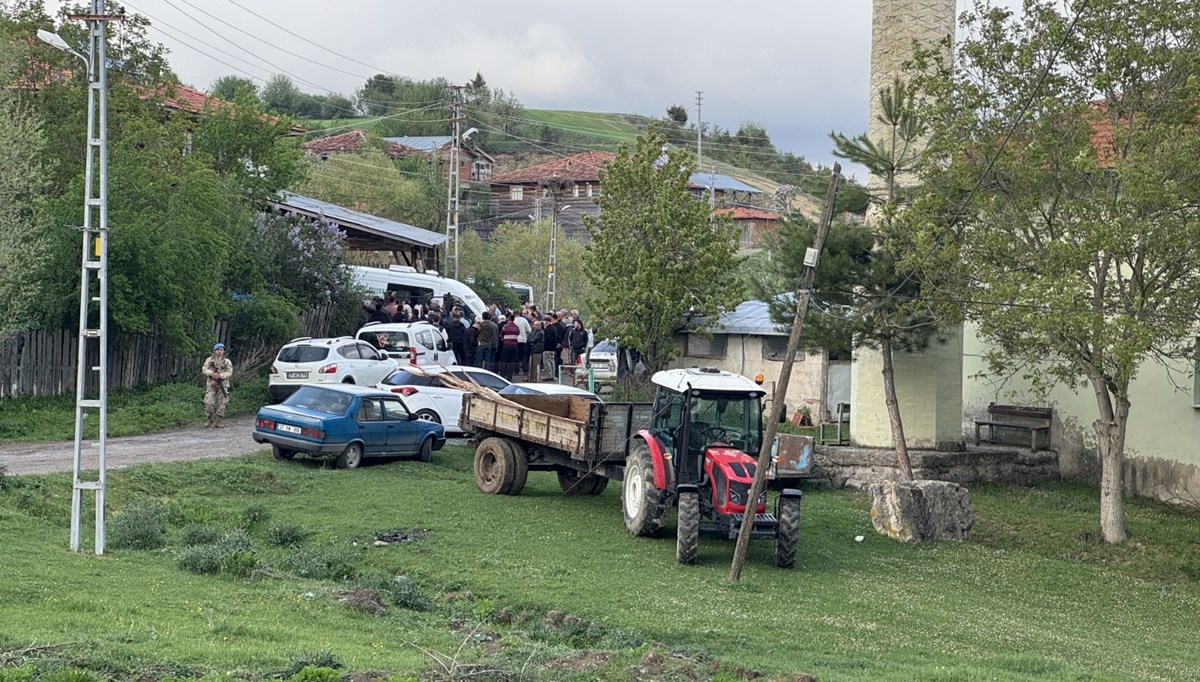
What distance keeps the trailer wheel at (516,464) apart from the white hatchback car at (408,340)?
11954mm

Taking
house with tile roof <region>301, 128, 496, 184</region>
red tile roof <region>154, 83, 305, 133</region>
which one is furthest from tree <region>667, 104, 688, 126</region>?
red tile roof <region>154, 83, 305, 133</region>

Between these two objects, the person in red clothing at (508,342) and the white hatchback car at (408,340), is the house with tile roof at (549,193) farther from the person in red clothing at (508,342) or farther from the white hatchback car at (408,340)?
the white hatchback car at (408,340)

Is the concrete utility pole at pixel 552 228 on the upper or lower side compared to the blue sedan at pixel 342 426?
upper

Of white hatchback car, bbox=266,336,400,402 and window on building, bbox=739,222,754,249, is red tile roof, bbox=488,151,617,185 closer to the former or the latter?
window on building, bbox=739,222,754,249

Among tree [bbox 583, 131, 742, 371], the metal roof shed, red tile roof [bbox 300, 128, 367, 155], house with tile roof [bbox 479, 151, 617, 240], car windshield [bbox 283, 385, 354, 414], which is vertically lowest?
car windshield [bbox 283, 385, 354, 414]

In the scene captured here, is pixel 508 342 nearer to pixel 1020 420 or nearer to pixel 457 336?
pixel 457 336

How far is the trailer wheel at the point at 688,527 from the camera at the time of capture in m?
17.3

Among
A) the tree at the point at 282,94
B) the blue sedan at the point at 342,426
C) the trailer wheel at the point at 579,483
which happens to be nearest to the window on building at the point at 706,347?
the blue sedan at the point at 342,426

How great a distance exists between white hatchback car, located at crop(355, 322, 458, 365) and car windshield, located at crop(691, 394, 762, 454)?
54.5ft

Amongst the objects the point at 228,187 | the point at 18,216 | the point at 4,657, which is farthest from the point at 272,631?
the point at 228,187

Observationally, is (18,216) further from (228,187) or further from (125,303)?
(228,187)

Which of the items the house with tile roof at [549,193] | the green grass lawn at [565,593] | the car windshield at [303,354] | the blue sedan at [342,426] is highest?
the house with tile roof at [549,193]

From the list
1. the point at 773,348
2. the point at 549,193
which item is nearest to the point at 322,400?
the point at 773,348

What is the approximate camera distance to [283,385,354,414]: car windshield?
24328 mm
